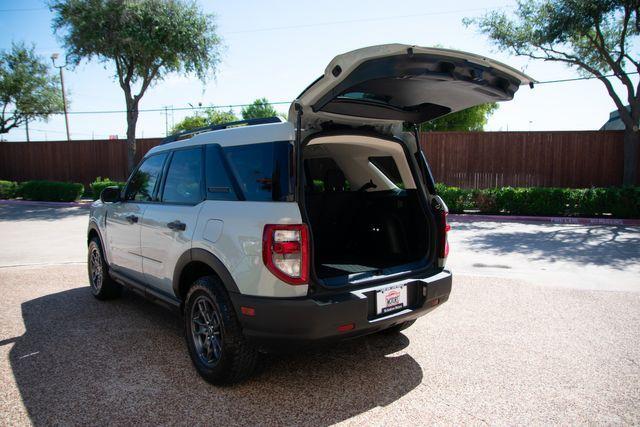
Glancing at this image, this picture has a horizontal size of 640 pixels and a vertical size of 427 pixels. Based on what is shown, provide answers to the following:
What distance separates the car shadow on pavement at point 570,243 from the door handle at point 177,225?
6.24 meters

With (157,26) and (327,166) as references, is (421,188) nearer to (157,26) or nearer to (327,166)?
(327,166)

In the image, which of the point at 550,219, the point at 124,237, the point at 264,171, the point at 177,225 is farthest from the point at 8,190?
the point at 550,219

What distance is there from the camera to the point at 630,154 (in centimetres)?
1392

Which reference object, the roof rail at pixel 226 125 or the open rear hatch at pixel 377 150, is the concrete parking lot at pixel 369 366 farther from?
the roof rail at pixel 226 125

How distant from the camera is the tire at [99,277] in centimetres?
496

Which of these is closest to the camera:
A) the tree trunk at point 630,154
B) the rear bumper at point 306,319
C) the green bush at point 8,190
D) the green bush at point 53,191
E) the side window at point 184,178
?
the rear bumper at point 306,319

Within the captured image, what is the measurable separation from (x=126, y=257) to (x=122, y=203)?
58 centimetres

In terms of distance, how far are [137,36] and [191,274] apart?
51.3 ft

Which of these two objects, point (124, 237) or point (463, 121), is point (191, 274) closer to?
point (124, 237)

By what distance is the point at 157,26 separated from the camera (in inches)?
639

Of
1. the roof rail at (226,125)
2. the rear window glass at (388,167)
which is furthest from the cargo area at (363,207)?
the roof rail at (226,125)

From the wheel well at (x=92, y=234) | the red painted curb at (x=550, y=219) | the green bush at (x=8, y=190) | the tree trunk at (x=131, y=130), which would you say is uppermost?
the tree trunk at (x=131, y=130)

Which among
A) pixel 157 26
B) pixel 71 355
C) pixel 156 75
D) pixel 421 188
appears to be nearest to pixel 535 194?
pixel 421 188

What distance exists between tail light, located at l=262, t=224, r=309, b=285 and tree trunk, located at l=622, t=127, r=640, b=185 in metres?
14.9
